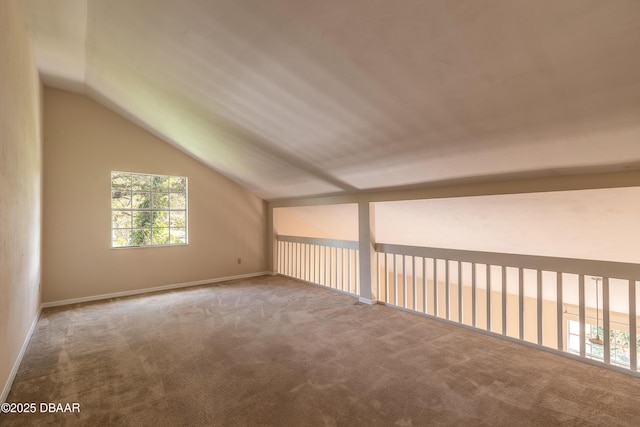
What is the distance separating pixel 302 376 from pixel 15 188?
2.80 m

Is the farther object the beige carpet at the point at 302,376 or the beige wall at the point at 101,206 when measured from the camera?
the beige wall at the point at 101,206

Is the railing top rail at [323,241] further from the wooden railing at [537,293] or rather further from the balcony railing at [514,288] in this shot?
the wooden railing at [537,293]

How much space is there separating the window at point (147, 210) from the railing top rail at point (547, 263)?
13.7 ft

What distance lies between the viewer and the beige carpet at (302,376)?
6.24 feet

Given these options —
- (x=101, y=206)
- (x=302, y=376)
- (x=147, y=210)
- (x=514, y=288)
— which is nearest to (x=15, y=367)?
(x=302, y=376)

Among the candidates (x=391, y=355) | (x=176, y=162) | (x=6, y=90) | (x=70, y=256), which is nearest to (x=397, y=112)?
(x=391, y=355)

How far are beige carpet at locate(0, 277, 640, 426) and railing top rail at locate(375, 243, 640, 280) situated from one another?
2.53 feet

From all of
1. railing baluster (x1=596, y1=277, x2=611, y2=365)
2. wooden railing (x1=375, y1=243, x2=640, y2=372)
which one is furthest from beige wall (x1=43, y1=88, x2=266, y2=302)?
railing baluster (x1=596, y1=277, x2=611, y2=365)

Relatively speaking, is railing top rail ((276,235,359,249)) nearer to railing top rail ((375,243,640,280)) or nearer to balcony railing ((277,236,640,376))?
balcony railing ((277,236,640,376))

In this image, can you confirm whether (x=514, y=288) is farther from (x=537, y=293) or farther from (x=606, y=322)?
(x=606, y=322)

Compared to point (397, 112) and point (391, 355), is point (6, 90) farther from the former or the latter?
point (391, 355)

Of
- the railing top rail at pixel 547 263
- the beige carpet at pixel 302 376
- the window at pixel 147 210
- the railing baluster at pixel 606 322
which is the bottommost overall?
the beige carpet at pixel 302 376

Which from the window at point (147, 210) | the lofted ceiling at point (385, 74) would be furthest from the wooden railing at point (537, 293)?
the window at point (147, 210)

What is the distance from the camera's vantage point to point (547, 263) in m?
2.86
